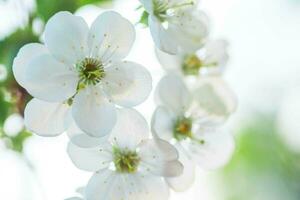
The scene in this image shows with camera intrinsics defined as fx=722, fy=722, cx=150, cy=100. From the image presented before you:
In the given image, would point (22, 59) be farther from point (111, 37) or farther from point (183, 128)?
point (183, 128)

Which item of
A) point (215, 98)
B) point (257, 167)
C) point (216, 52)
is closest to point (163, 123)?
point (215, 98)

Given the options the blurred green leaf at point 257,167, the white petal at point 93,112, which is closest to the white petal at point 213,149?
the white petal at point 93,112

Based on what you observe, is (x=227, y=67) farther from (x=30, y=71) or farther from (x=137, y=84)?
(x=30, y=71)

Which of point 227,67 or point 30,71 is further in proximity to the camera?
point 227,67

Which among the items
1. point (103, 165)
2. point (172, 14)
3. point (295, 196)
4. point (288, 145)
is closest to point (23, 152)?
point (103, 165)

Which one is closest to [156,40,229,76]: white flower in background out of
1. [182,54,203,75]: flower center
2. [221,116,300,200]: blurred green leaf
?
[182,54,203,75]: flower center

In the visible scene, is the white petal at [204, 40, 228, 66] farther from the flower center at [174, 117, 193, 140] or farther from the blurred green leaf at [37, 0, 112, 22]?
the blurred green leaf at [37, 0, 112, 22]

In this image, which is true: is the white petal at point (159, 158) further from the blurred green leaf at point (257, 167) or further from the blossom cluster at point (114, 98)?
the blurred green leaf at point (257, 167)
